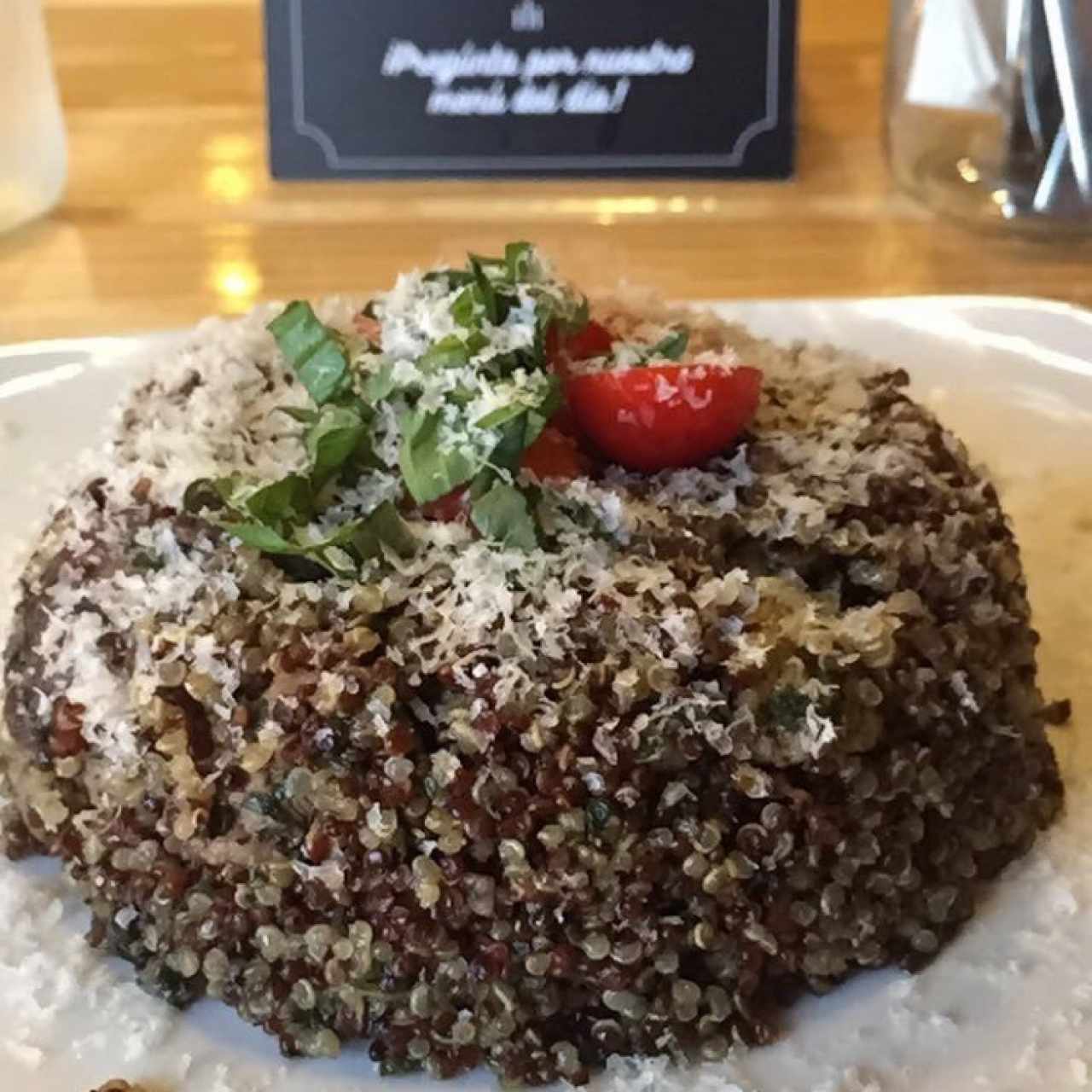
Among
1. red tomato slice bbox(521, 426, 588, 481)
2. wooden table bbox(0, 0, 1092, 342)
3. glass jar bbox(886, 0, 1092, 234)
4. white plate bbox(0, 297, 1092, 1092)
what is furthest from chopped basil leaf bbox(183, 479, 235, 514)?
glass jar bbox(886, 0, 1092, 234)

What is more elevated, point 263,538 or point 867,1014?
point 263,538

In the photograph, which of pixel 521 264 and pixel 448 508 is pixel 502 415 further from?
pixel 521 264

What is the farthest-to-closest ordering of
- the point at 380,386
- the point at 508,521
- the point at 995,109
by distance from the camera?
the point at 995,109 < the point at 380,386 < the point at 508,521

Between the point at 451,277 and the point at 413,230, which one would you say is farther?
the point at 413,230

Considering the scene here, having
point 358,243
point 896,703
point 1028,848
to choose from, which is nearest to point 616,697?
point 896,703

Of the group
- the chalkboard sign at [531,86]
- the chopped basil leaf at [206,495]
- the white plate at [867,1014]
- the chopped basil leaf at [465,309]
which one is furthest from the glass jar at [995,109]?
the chopped basil leaf at [206,495]

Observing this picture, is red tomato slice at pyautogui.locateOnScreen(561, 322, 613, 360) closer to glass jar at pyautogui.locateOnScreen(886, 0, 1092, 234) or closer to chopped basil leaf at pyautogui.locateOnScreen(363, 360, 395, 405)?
chopped basil leaf at pyautogui.locateOnScreen(363, 360, 395, 405)

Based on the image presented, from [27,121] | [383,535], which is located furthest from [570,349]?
[27,121]

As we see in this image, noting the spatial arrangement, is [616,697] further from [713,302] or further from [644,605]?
[713,302]
